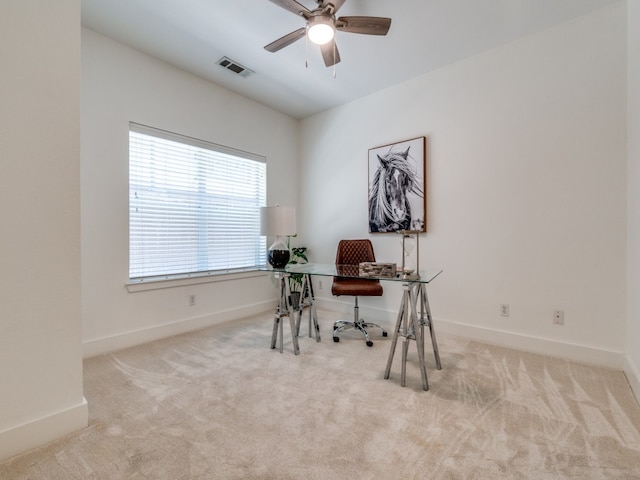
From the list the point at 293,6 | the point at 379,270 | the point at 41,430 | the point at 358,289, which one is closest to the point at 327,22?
the point at 293,6

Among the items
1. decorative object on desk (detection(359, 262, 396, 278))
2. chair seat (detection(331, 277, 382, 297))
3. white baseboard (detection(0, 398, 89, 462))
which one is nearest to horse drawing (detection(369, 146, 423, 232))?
chair seat (detection(331, 277, 382, 297))

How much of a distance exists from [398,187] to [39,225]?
3.12 meters

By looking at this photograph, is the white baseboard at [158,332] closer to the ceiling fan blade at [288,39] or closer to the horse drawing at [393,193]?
the horse drawing at [393,193]

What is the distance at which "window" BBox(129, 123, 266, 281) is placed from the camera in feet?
9.63

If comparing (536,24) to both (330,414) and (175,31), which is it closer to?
(175,31)

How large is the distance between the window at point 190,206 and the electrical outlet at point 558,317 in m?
3.33

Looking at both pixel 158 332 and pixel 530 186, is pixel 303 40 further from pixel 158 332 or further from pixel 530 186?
pixel 158 332

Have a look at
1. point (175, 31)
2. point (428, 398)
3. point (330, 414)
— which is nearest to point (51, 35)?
point (175, 31)

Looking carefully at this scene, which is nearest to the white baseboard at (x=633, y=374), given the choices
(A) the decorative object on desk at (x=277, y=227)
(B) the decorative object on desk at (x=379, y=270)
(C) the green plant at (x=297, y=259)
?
(B) the decorative object on desk at (x=379, y=270)

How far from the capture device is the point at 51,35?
1.51 m

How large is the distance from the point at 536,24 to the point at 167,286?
424 cm

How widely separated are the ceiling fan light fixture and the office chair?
1.84 m

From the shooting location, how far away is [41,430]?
1.48 meters

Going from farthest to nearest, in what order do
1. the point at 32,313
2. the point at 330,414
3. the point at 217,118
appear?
the point at 217,118 → the point at 330,414 → the point at 32,313
